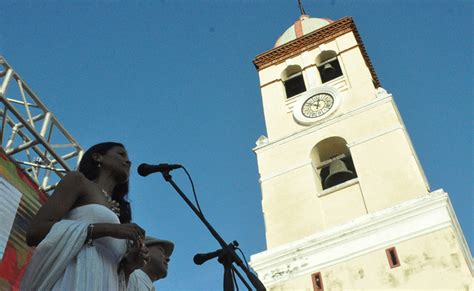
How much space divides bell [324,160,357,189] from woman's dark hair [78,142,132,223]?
11.6 metres

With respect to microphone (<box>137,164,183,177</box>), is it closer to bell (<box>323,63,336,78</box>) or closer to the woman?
the woman

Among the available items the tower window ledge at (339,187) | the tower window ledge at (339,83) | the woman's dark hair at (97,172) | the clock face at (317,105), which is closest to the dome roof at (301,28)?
the tower window ledge at (339,83)

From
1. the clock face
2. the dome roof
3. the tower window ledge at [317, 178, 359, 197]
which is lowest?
the tower window ledge at [317, 178, 359, 197]

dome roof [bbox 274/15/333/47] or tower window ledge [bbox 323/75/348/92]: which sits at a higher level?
dome roof [bbox 274/15/333/47]

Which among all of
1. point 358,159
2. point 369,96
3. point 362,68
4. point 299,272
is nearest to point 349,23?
point 362,68

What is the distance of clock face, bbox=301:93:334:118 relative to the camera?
1572cm

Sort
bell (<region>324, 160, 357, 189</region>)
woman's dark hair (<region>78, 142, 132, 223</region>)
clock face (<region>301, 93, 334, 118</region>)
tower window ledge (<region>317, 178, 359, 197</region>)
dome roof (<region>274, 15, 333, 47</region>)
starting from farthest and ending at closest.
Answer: dome roof (<region>274, 15, 333, 47</region>)
clock face (<region>301, 93, 334, 118</region>)
bell (<region>324, 160, 357, 189</region>)
tower window ledge (<region>317, 178, 359, 197</region>)
woman's dark hair (<region>78, 142, 132, 223</region>)

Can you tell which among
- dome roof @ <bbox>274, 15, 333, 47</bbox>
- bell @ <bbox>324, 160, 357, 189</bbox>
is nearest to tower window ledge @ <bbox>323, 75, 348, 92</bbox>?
bell @ <bbox>324, 160, 357, 189</bbox>

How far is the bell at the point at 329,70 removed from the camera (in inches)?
678

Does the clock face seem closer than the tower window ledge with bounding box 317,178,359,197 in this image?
No

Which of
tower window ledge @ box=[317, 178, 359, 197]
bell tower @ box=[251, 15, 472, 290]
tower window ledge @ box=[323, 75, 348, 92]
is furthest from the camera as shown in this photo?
tower window ledge @ box=[323, 75, 348, 92]

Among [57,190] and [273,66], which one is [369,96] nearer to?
[273,66]

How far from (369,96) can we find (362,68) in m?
1.34

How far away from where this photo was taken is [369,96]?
50.4 feet
